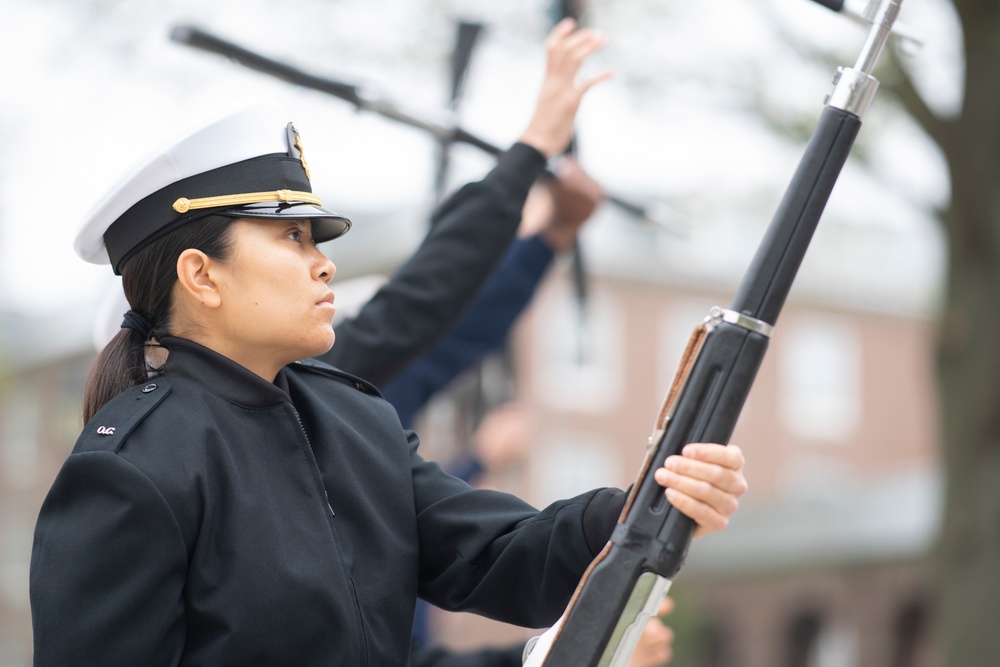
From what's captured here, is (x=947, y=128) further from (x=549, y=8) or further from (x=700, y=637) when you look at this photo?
(x=700, y=637)

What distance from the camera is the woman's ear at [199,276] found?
194 cm

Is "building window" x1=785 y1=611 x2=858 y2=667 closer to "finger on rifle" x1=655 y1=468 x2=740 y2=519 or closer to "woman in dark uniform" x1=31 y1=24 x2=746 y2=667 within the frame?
"woman in dark uniform" x1=31 y1=24 x2=746 y2=667

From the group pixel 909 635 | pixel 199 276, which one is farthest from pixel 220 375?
pixel 909 635

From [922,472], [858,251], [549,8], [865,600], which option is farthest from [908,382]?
[549,8]

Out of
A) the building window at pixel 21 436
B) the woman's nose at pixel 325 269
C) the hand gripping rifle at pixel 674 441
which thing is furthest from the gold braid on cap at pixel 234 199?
the building window at pixel 21 436

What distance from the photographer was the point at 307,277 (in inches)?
77.0

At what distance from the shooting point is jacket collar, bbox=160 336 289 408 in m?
1.93

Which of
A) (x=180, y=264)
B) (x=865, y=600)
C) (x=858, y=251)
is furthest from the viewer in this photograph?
(x=865, y=600)

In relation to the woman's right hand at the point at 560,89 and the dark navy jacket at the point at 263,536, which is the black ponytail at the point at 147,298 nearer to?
the dark navy jacket at the point at 263,536

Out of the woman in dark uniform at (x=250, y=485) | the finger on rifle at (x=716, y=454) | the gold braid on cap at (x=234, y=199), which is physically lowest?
the woman in dark uniform at (x=250, y=485)

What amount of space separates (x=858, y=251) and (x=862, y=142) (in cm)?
148

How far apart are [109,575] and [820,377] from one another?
33452 mm

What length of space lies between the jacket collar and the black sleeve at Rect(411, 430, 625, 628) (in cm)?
33

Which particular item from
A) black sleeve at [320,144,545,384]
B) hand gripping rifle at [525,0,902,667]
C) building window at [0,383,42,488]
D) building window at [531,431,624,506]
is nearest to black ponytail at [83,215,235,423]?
hand gripping rifle at [525,0,902,667]
